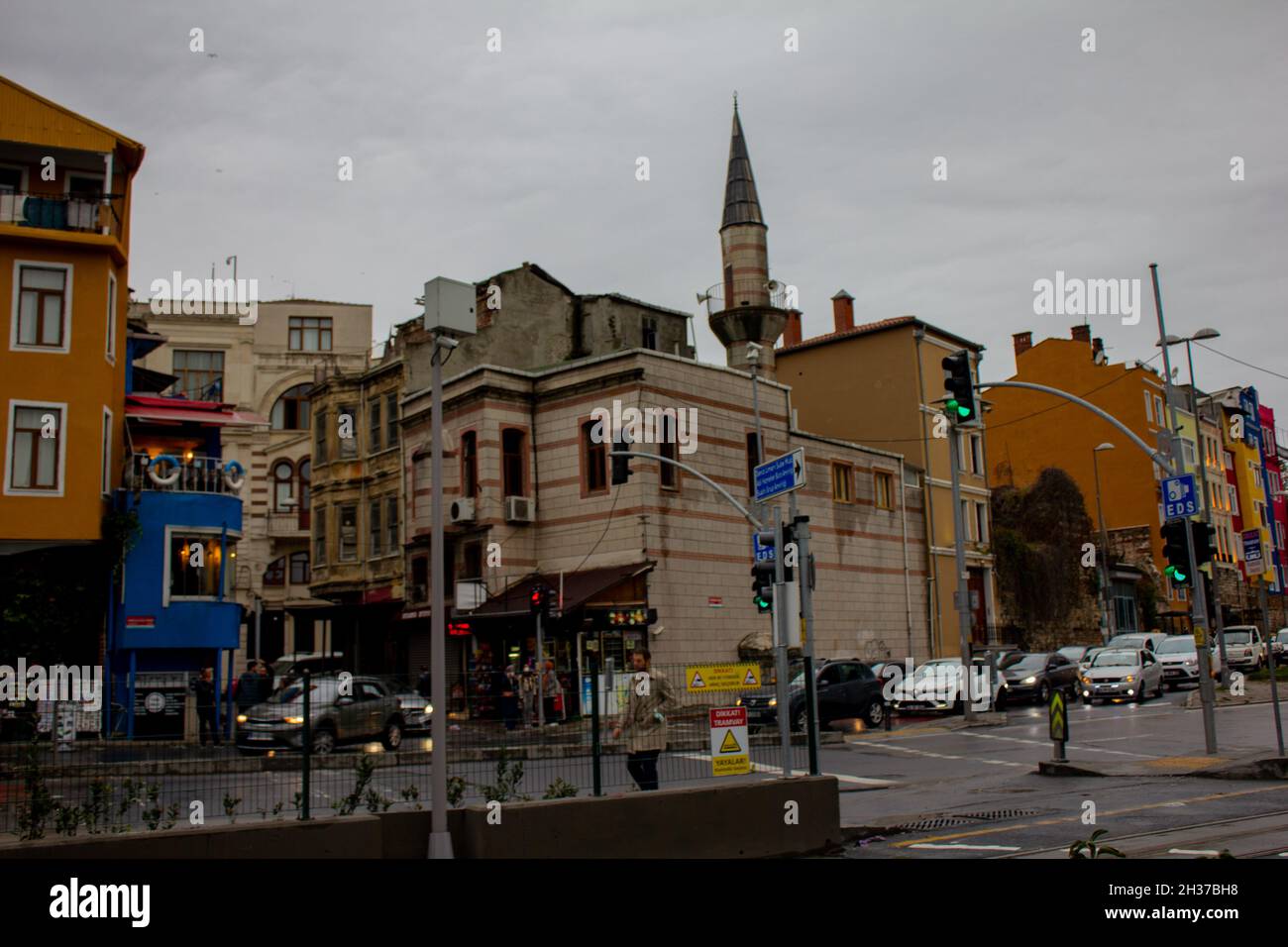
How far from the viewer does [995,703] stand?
108 feet

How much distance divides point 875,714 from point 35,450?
827 inches

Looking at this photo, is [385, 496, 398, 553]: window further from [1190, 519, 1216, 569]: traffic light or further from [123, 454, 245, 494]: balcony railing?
[1190, 519, 1216, 569]: traffic light

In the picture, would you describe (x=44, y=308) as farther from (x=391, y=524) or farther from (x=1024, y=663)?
(x=1024, y=663)

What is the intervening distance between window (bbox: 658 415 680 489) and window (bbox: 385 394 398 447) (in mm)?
11044

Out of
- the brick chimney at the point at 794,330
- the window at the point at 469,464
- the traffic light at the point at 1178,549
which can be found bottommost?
the traffic light at the point at 1178,549

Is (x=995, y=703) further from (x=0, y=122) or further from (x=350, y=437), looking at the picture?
(x=0, y=122)

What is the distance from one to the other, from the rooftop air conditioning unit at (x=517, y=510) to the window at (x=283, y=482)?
22.5 meters

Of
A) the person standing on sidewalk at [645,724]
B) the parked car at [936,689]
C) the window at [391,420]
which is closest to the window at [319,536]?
the window at [391,420]

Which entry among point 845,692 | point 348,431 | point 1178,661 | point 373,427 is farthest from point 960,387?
point 348,431

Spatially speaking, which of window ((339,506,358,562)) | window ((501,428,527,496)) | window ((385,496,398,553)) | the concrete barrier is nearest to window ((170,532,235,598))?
window ((501,428,527,496))

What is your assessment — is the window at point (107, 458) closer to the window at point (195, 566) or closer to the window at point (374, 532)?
the window at point (195, 566)

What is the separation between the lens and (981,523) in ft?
164

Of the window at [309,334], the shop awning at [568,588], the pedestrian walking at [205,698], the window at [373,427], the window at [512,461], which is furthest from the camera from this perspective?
the window at [309,334]

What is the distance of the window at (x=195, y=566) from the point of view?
101 feet
